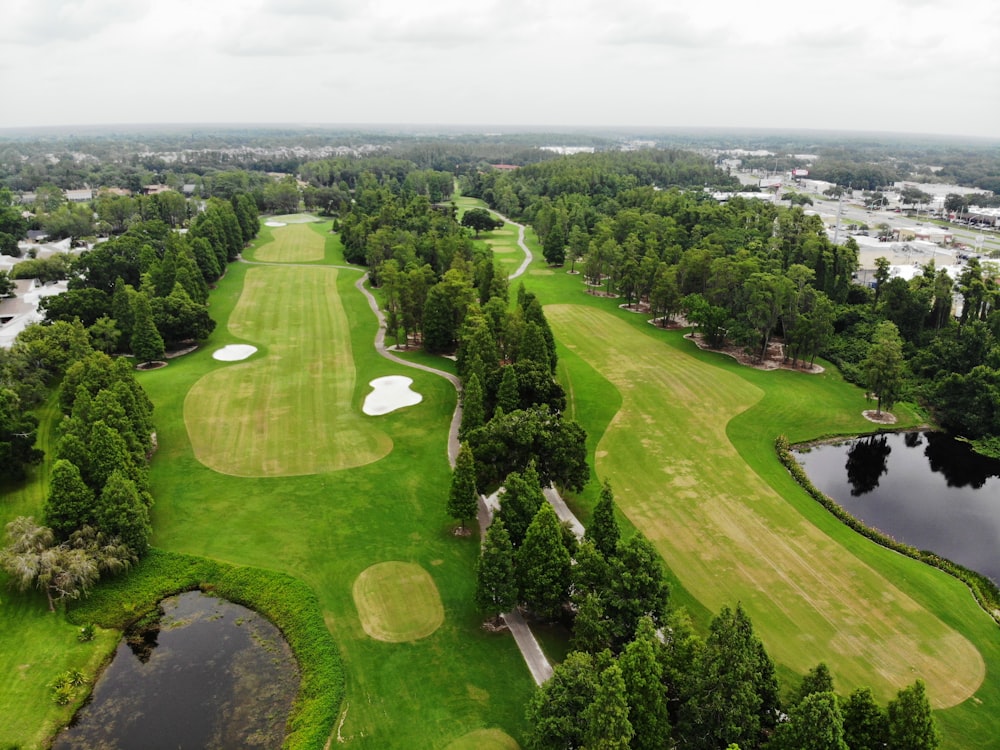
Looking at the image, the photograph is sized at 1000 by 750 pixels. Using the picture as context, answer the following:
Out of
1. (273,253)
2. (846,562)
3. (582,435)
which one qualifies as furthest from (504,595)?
(273,253)

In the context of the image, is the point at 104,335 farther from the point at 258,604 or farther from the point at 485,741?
the point at 485,741

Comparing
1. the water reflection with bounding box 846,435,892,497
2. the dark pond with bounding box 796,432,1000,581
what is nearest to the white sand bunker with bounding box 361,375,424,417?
the dark pond with bounding box 796,432,1000,581

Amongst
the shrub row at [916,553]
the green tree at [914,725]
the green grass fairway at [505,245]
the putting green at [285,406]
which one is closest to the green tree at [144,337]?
the putting green at [285,406]

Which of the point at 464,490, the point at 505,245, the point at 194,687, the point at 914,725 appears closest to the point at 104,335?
the point at 194,687

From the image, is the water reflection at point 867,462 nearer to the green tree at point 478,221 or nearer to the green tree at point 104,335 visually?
the green tree at point 104,335

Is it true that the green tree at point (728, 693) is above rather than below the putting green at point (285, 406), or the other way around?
above

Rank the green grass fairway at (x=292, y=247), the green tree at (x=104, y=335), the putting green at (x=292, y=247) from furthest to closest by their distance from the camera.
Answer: the putting green at (x=292, y=247), the green grass fairway at (x=292, y=247), the green tree at (x=104, y=335)
